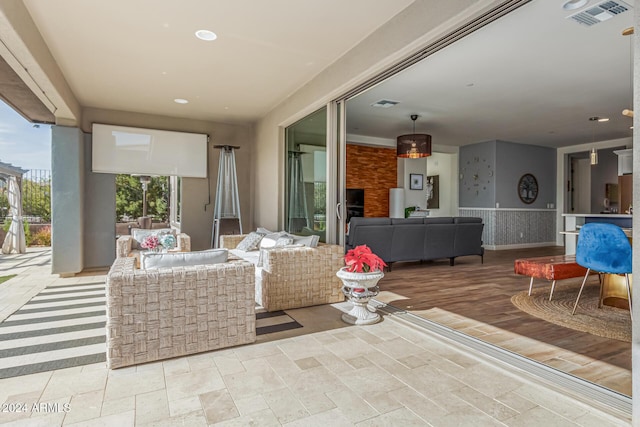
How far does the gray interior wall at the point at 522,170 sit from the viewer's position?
8.95 metres

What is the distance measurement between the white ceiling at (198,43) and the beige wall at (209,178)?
1059mm

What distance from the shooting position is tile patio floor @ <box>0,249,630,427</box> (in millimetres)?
1773

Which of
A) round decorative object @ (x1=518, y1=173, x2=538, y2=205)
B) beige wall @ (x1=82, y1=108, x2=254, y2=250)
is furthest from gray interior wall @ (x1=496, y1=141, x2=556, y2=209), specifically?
beige wall @ (x1=82, y1=108, x2=254, y2=250)

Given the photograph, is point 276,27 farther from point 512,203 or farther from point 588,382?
point 512,203

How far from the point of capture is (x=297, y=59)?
13.0 feet

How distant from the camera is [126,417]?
1782mm

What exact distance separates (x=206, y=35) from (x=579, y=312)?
14.8 ft

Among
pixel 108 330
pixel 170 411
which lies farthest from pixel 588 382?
pixel 108 330

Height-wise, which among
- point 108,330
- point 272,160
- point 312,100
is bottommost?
point 108,330

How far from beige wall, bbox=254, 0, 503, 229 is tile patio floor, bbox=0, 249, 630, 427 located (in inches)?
91.7

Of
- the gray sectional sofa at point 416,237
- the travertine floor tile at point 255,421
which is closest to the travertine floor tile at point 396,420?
the travertine floor tile at point 255,421

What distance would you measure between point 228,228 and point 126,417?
4856mm

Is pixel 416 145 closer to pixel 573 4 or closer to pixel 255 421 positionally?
pixel 573 4

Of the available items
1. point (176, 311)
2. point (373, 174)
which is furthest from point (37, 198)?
point (373, 174)
